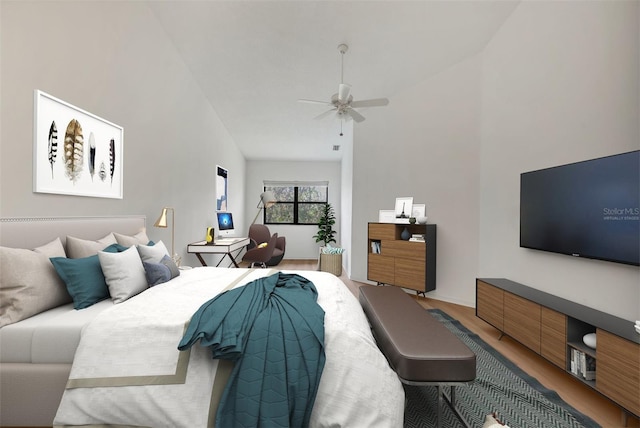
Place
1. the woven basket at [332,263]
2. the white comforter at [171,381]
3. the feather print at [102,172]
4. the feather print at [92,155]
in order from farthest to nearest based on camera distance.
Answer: the woven basket at [332,263]
the feather print at [102,172]
the feather print at [92,155]
the white comforter at [171,381]

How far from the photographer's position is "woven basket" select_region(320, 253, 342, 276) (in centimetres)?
591

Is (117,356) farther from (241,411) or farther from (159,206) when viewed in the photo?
(159,206)

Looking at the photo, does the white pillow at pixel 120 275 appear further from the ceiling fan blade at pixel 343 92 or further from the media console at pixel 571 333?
the media console at pixel 571 333

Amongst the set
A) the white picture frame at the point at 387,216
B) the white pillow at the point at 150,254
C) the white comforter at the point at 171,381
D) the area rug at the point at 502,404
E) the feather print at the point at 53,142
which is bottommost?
the area rug at the point at 502,404

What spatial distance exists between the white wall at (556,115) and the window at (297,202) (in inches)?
183

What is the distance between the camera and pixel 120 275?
1836mm

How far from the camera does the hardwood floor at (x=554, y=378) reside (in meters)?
1.73

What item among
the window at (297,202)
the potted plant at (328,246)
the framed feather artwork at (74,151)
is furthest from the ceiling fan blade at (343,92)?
the window at (297,202)

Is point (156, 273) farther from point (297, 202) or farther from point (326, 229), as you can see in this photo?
point (297, 202)

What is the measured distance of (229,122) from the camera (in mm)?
5586

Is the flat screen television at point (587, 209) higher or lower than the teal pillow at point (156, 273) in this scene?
higher

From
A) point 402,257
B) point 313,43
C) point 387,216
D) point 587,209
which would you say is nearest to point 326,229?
point 387,216

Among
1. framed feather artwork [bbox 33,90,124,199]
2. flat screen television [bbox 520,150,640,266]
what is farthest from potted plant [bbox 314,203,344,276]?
framed feather artwork [bbox 33,90,124,199]

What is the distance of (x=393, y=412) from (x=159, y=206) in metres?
3.08
